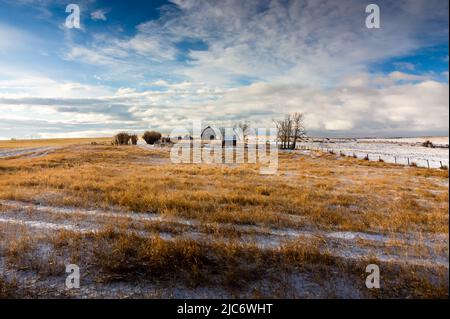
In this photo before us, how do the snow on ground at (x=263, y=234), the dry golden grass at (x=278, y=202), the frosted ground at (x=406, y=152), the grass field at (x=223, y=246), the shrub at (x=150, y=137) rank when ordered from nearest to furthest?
the grass field at (x=223, y=246) → the snow on ground at (x=263, y=234) → the dry golden grass at (x=278, y=202) → the frosted ground at (x=406, y=152) → the shrub at (x=150, y=137)

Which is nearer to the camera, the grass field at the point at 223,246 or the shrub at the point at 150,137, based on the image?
the grass field at the point at 223,246

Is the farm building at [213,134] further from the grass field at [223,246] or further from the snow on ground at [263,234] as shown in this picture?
the snow on ground at [263,234]

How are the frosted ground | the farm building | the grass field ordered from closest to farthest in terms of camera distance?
the grass field
the frosted ground
the farm building

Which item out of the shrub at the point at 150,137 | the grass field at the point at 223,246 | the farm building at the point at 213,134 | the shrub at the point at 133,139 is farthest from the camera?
the farm building at the point at 213,134

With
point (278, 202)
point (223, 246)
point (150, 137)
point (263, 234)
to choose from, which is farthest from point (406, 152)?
point (150, 137)

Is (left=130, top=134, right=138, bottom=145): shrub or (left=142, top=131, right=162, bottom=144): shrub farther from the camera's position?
(left=142, top=131, right=162, bottom=144): shrub

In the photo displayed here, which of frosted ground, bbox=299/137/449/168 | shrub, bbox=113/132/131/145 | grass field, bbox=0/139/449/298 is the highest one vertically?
shrub, bbox=113/132/131/145

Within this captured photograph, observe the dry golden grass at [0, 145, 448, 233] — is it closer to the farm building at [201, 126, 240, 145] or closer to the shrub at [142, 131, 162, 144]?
the shrub at [142, 131, 162, 144]

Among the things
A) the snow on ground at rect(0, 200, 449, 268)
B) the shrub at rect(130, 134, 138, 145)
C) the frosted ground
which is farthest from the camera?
the shrub at rect(130, 134, 138, 145)

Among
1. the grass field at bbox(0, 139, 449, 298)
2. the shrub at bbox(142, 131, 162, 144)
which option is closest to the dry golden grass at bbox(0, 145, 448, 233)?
the grass field at bbox(0, 139, 449, 298)

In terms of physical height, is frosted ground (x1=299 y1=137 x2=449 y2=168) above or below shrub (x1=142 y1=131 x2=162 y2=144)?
below

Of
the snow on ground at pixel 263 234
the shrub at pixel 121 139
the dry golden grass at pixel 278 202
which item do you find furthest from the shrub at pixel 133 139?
the snow on ground at pixel 263 234

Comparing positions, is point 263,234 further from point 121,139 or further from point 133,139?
point 133,139

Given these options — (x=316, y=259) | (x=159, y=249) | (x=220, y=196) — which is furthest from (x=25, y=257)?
(x=220, y=196)
